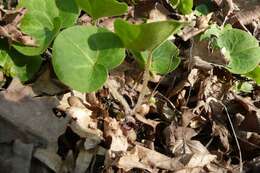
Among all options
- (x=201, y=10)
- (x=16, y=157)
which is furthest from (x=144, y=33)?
(x=201, y=10)

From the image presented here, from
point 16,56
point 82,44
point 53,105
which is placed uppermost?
point 82,44

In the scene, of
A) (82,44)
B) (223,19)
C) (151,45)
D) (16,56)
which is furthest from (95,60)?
(223,19)

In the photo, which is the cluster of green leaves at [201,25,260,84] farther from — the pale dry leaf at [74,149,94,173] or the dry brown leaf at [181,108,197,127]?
the pale dry leaf at [74,149,94,173]

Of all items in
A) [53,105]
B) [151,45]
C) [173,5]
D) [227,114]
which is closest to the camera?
[151,45]

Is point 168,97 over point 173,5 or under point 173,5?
under

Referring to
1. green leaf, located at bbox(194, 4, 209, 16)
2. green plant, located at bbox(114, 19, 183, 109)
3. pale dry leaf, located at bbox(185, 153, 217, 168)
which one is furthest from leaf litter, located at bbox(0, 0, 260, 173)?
green plant, located at bbox(114, 19, 183, 109)

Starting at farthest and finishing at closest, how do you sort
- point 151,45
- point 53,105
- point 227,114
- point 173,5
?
point 173,5 → point 227,114 → point 53,105 → point 151,45

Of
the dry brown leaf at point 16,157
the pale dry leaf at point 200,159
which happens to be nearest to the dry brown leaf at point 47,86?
the dry brown leaf at point 16,157

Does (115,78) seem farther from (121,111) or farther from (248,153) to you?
(248,153)

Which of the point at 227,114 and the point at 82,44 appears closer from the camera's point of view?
the point at 82,44
